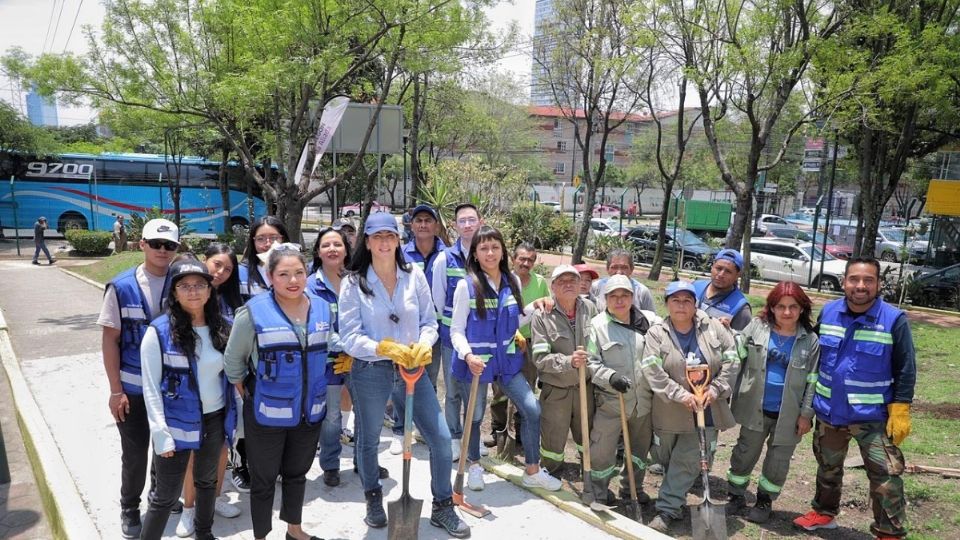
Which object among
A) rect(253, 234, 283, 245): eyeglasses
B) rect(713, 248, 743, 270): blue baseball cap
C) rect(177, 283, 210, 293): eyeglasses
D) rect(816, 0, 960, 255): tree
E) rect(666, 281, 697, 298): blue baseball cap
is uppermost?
rect(816, 0, 960, 255): tree

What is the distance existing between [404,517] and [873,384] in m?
2.81

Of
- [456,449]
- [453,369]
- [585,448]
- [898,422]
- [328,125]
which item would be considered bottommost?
[456,449]

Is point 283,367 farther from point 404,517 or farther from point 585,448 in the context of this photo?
point 585,448

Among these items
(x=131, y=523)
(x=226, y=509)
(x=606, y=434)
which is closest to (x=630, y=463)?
(x=606, y=434)

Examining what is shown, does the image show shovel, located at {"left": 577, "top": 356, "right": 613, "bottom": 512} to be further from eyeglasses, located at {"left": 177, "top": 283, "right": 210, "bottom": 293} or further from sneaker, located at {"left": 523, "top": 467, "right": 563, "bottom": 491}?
eyeglasses, located at {"left": 177, "top": 283, "right": 210, "bottom": 293}

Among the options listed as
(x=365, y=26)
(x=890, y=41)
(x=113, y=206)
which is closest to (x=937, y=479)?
(x=890, y=41)

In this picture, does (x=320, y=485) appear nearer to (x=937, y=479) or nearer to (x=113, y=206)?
(x=937, y=479)

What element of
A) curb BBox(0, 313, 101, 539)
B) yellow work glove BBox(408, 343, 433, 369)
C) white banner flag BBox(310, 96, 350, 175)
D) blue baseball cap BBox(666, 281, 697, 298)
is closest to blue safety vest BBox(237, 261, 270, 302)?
yellow work glove BBox(408, 343, 433, 369)

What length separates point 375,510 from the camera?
3590 mm

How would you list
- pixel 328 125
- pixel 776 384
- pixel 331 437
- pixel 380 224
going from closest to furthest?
1. pixel 380 224
2. pixel 776 384
3. pixel 331 437
4. pixel 328 125

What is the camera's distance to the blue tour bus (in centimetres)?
2272

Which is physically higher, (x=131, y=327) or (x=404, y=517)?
(x=131, y=327)

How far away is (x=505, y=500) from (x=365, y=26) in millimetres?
8438

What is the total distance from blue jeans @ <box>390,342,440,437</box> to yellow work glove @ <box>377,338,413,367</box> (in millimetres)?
340
